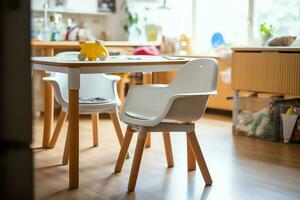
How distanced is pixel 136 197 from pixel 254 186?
2.09 ft

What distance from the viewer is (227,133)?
3832mm

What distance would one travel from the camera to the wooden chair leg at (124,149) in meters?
2.56

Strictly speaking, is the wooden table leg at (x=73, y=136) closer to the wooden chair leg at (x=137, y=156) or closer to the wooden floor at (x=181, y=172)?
the wooden floor at (x=181, y=172)

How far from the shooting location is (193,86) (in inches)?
104

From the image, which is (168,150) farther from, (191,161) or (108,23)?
(108,23)

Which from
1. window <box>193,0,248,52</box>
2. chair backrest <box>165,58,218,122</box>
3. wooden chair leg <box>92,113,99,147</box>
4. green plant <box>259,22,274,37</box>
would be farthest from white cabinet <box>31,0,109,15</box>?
chair backrest <box>165,58,218,122</box>

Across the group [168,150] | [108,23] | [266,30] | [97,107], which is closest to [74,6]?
[108,23]

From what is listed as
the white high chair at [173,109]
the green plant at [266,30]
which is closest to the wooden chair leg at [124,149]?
the white high chair at [173,109]

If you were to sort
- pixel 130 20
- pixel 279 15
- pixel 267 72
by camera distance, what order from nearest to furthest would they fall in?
pixel 267 72 < pixel 279 15 < pixel 130 20

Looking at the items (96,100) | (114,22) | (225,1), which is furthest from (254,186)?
(114,22)

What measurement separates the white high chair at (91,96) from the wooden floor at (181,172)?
182mm

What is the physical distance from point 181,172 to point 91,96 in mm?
869

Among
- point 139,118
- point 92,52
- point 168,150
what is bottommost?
point 168,150

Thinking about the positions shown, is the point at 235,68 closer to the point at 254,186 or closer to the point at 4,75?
the point at 254,186
